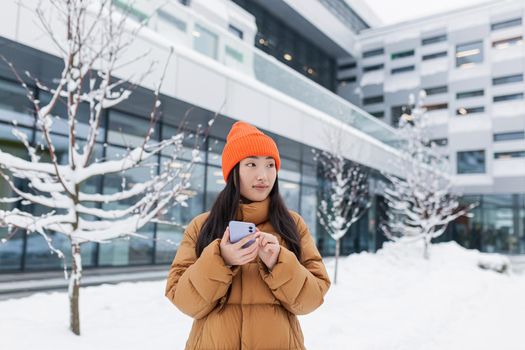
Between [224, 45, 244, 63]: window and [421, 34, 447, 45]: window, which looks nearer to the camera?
[224, 45, 244, 63]: window

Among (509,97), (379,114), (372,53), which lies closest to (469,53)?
(509,97)

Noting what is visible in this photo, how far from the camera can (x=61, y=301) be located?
6645 mm

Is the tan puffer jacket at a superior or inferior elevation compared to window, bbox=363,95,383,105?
inferior

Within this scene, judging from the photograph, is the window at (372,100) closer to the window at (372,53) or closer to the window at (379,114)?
the window at (379,114)

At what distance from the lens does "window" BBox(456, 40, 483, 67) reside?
2933 centimetres

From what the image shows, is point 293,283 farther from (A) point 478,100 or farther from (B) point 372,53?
(B) point 372,53

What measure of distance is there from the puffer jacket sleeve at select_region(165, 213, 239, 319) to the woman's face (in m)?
0.38

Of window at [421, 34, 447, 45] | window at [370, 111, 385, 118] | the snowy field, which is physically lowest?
the snowy field

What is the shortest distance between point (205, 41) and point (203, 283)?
941 cm

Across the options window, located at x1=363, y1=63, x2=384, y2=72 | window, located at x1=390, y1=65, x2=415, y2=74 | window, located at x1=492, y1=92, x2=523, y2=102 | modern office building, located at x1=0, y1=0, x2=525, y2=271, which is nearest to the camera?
modern office building, located at x1=0, y1=0, x2=525, y2=271

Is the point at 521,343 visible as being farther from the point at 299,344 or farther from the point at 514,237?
the point at 514,237

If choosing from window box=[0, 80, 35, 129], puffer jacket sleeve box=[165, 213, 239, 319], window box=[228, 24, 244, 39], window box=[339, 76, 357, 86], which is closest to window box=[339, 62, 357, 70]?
window box=[339, 76, 357, 86]

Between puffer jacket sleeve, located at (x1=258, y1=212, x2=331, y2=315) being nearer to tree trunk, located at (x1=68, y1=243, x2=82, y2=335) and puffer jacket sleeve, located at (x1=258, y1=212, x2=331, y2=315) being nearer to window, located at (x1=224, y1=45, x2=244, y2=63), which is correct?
tree trunk, located at (x1=68, y1=243, x2=82, y2=335)

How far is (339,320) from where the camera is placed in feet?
22.3
